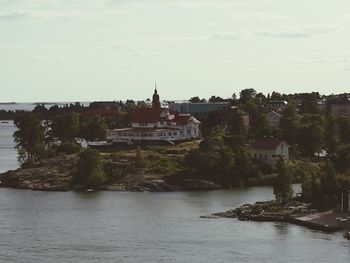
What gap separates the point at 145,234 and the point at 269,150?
3108 cm

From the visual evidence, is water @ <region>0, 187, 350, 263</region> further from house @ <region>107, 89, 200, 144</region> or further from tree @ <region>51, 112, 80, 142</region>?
tree @ <region>51, 112, 80, 142</region>

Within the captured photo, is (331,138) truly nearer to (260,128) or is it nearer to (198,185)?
(260,128)

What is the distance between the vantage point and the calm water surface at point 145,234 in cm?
3784

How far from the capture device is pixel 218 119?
9850 cm

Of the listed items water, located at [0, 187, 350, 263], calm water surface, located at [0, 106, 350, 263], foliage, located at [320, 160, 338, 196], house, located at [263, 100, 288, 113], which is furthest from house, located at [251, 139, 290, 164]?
house, located at [263, 100, 288, 113]

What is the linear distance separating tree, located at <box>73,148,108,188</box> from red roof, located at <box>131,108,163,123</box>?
51.5 ft

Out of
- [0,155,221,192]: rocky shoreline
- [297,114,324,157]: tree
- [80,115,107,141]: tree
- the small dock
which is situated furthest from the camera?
[80,115,107,141]: tree

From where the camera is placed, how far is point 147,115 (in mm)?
82750

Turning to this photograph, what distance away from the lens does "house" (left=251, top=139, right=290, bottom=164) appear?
72750mm

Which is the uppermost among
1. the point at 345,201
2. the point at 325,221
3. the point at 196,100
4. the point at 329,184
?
the point at 196,100

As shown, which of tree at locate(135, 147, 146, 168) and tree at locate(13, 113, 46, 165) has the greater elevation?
tree at locate(13, 113, 46, 165)

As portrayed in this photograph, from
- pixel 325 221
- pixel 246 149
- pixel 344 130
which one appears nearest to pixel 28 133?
pixel 246 149

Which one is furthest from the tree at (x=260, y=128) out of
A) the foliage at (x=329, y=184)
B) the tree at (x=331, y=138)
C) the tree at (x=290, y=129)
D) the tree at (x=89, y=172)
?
the foliage at (x=329, y=184)

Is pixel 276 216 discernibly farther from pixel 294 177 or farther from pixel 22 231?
pixel 294 177
